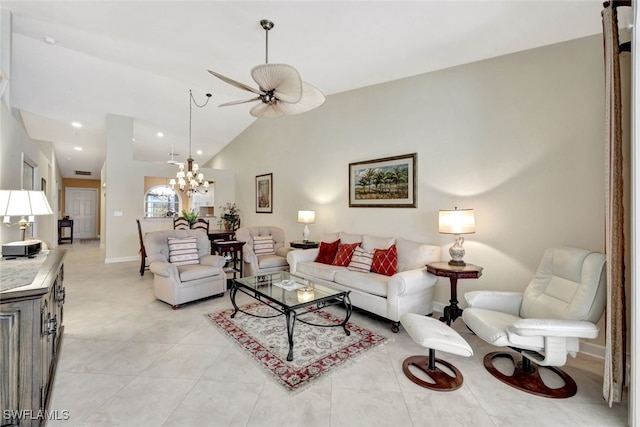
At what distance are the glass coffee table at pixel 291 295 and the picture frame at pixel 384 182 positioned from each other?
1718 millimetres

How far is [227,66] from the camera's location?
3811 millimetres

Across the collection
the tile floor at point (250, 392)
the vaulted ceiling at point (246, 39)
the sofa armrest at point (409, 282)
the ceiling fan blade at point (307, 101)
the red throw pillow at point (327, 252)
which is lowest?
the tile floor at point (250, 392)

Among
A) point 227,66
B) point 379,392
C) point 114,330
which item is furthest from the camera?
point 227,66

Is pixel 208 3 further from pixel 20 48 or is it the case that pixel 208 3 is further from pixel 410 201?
pixel 20 48

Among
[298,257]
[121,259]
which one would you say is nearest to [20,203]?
[298,257]

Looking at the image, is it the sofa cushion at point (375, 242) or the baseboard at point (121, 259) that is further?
the baseboard at point (121, 259)

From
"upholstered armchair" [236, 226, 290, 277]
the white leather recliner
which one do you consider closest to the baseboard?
"upholstered armchair" [236, 226, 290, 277]

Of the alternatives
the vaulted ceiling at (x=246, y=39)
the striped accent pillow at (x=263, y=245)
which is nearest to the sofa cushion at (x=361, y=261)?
the striped accent pillow at (x=263, y=245)

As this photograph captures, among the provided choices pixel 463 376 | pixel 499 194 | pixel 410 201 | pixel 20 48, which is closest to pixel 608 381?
pixel 463 376

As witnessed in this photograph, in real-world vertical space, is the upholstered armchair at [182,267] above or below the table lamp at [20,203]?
below

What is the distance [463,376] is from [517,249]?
1.58 meters

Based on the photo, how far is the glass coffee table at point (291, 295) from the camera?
8.36ft

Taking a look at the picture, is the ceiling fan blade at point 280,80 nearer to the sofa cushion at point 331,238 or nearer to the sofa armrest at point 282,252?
Answer: the sofa cushion at point 331,238

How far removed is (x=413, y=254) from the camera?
353 cm
